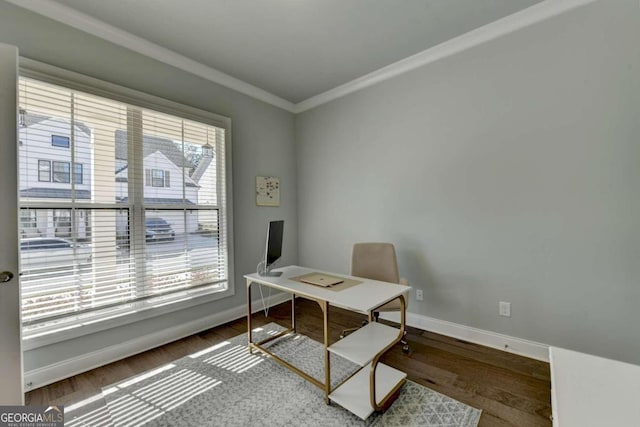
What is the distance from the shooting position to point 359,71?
296 centimetres

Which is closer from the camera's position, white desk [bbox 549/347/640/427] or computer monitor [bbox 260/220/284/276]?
white desk [bbox 549/347/640/427]

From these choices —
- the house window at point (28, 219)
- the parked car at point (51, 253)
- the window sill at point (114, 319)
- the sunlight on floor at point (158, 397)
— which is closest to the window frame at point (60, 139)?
the house window at point (28, 219)

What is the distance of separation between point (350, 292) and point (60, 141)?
2450 millimetres

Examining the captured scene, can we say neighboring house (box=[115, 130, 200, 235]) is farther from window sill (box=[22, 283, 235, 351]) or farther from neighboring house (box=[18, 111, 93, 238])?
window sill (box=[22, 283, 235, 351])

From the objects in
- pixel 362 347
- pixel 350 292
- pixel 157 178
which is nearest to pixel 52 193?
pixel 157 178

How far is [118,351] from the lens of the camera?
87.9 inches

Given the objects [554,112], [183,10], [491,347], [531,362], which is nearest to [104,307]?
[183,10]

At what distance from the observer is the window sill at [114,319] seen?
1891mm

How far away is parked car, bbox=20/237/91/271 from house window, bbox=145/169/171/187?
0.73 m

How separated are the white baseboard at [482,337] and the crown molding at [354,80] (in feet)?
8.58

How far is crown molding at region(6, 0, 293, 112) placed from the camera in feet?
6.26

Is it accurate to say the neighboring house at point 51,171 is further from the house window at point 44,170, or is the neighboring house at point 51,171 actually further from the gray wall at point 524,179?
the gray wall at point 524,179

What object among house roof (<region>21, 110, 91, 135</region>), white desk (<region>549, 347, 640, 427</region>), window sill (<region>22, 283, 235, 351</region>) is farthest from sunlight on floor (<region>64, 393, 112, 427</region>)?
white desk (<region>549, 347, 640, 427</region>)

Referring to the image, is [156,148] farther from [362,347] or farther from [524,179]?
[524,179]
